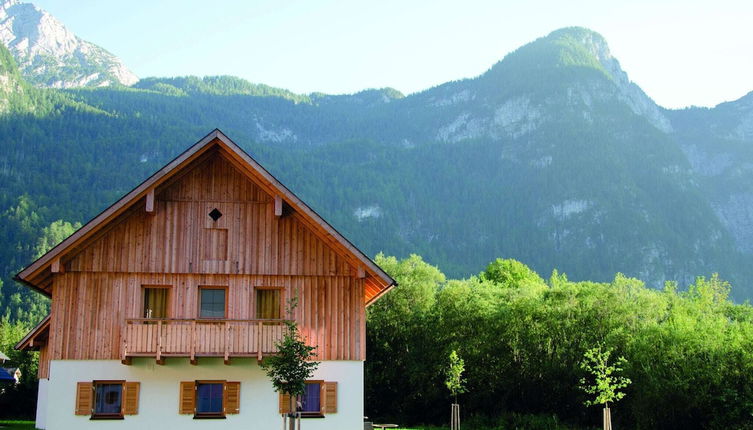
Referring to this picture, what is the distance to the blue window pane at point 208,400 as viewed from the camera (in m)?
29.8

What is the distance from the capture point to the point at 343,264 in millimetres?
30969

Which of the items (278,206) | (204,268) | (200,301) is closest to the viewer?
(278,206)

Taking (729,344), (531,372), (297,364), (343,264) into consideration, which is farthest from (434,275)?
(297,364)

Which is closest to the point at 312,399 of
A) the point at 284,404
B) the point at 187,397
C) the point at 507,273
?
the point at 284,404

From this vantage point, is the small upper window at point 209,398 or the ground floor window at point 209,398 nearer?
the ground floor window at point 209,398

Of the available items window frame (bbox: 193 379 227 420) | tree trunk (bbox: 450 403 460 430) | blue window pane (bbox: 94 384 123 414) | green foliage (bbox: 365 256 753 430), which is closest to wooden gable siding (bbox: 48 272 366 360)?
blue window pane (bbox: 94 384 123 414)

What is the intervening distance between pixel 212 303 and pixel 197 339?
187 cm

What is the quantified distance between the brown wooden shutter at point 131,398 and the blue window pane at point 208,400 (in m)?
1.95

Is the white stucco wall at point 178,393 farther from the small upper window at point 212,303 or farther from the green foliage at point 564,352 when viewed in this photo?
the green foliage at point 564,352

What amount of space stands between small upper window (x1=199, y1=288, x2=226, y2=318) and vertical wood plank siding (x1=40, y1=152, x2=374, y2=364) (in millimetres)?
348

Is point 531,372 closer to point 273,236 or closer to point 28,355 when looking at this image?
point 273,236

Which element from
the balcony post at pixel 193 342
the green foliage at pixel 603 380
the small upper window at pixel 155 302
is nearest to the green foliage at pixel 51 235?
the green foliage at pixel 603 380

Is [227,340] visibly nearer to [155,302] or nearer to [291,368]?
[155,302]

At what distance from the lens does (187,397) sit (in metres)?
29.6
